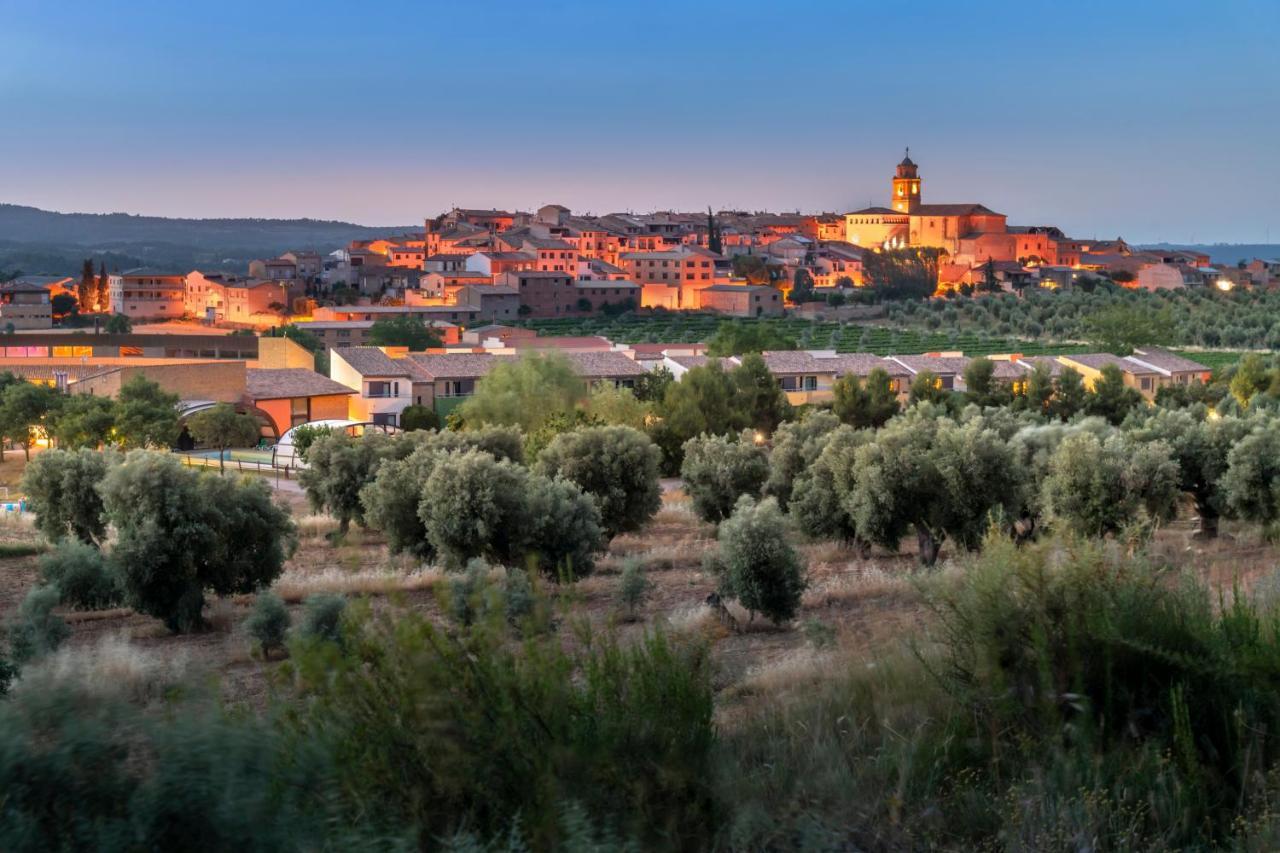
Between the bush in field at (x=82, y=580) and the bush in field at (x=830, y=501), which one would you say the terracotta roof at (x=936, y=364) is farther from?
the bush in field at (x=82, y=580)

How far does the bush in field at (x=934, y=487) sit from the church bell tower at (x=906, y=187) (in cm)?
11058

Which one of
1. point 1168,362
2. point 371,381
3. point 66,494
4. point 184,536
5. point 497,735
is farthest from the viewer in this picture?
point 1168,362

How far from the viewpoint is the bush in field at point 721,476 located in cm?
1739

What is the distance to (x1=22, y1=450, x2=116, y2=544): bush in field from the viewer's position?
50.0 feet

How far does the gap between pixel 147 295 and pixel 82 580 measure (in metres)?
72.8

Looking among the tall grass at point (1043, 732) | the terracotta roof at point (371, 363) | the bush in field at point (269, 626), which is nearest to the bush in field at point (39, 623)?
the bush in field at point (269, 626)

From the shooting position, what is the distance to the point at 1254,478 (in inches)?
553

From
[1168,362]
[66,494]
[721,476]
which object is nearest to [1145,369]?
[1168,362]

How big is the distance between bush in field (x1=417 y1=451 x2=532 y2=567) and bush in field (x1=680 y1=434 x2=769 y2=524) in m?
4.81

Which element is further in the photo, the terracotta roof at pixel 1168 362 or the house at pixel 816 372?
the terracotta roof at pixel 1168 362

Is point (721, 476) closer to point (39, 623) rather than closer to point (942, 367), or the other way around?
point (39, 623)

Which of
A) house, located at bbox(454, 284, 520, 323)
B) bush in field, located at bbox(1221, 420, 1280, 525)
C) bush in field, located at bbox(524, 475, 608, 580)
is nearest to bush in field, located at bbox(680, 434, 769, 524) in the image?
bush in field, located at bbox(524, 475, 608, 580)

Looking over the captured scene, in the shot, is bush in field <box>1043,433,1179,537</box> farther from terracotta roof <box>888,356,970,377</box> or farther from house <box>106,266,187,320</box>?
house <box>106,266,187,320</box>

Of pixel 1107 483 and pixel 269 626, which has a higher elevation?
pixel 1107 483
